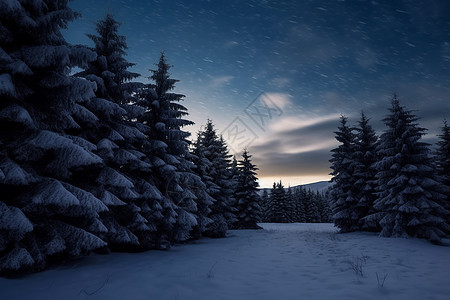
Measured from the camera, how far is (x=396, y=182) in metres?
15.6

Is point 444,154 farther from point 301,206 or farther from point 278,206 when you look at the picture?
point 301,206

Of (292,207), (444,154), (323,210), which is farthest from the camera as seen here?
(323,210)

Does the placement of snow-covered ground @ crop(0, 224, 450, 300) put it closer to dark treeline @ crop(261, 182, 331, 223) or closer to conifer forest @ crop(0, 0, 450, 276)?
conifer forest @ crop(0, 0, 450, 276)

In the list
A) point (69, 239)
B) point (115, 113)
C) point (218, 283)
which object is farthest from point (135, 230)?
point (218, 283)

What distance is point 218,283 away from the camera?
591cm

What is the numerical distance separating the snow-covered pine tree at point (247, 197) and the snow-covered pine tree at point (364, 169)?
41.1 feet

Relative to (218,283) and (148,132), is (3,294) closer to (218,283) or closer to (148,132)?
(218,283)

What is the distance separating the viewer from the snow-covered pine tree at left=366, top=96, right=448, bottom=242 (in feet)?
47.4

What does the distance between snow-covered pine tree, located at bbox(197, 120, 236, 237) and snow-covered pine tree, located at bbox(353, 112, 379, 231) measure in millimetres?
11522

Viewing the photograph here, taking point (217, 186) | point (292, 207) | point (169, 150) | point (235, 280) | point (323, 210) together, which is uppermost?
point (169, 150)

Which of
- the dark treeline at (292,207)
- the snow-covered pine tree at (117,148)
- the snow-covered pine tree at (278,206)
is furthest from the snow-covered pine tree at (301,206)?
the snow-covered pine tree at (117,148)

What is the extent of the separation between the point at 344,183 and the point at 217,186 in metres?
12.0

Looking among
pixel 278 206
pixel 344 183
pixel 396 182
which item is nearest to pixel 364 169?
pixel 344 183

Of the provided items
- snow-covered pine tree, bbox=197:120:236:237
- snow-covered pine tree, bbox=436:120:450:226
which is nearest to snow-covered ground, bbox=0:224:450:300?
snow-covered pine tree, bbox=197:120:236:237
